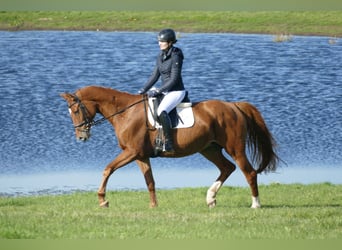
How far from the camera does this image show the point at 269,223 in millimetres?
11945

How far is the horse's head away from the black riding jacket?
1036 mm

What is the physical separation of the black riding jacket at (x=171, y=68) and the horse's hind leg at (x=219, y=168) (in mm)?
1086

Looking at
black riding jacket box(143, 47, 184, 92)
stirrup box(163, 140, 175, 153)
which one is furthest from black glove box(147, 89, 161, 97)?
stirrup box(163, 140, 175, 153)

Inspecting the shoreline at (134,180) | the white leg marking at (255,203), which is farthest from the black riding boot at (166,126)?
the shoreline at (134,180)

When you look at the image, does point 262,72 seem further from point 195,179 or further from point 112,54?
point 195,179

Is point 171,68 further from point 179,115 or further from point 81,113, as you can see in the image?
point 81,113

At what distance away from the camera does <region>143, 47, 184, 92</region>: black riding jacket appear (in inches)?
533

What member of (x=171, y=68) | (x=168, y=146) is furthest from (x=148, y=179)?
(x=171, y=68)

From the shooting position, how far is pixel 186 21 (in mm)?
44500

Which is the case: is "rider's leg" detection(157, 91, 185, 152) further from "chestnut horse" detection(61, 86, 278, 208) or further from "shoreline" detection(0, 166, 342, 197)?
"shoreline" detection(0, 166, 342, 197)

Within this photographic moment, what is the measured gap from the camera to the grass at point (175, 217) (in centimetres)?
1110

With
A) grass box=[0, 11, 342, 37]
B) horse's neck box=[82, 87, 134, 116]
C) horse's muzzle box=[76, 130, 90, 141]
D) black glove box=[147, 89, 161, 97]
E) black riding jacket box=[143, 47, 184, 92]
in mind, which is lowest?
grass box=[0, 11, 342, 37]

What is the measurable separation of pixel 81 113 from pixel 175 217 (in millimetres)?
2411

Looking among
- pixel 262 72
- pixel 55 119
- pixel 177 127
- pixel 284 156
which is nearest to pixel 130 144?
pixel 177 127
